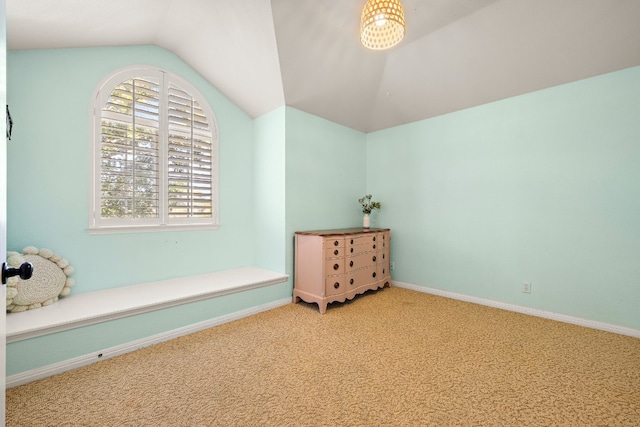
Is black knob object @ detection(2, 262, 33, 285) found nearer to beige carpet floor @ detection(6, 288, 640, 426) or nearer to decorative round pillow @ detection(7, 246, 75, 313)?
beige carpet floor @ detection(6, 288, 640, 426)

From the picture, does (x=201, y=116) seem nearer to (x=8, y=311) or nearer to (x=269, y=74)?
(x=269, y=74)

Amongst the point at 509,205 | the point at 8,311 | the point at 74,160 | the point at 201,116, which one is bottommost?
the point at 8,311

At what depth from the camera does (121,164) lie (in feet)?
8.45

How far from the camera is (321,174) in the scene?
138 inches

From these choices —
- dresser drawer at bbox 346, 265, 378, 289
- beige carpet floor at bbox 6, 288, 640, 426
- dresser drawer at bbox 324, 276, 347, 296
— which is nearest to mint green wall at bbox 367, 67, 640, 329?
beige carpet floor at bbox 6, 288, 640, 426

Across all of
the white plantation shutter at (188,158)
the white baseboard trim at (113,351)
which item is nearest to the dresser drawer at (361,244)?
the white baseboard trim at (113,351)

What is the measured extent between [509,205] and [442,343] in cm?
169

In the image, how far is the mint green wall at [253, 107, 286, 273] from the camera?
312 centimetres

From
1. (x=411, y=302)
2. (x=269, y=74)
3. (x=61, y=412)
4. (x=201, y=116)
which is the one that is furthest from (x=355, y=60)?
(x=61, y=412)

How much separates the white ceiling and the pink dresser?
1.59 meters

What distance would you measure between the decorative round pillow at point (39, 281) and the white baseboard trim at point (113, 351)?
0.55 m

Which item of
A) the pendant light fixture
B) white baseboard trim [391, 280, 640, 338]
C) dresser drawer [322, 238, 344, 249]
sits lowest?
white baseboard trim [391, 280, 640, 338]

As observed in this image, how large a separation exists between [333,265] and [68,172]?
2519 mm

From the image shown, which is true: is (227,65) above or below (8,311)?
above
